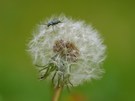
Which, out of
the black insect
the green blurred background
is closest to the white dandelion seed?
the black insect

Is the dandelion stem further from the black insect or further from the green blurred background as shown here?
the green blurred background

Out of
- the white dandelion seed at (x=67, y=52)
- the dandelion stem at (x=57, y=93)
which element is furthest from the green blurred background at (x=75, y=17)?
the dandelion stem at (x=57, y=93)

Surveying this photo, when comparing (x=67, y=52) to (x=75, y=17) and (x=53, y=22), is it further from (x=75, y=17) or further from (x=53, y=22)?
Result: (x=75, y=17)

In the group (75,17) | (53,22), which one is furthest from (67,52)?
(75,17)
